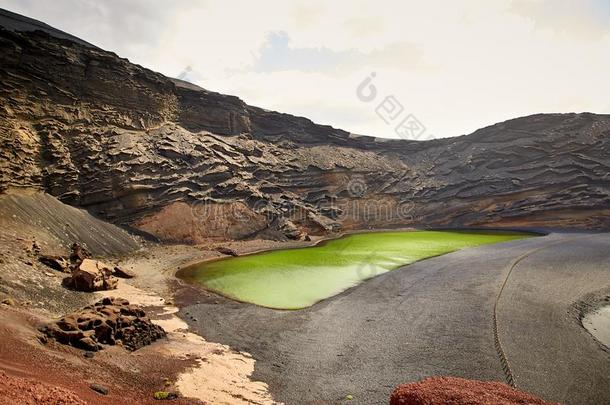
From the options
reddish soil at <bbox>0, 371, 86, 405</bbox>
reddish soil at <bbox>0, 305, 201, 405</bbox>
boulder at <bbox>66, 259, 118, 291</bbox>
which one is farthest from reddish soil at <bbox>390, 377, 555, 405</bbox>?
boulder at <bbox>66, 259, 118, 291</bbox>

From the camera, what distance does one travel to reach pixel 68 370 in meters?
9.04

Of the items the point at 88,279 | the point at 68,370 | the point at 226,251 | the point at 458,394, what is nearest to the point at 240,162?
the point at 226,251

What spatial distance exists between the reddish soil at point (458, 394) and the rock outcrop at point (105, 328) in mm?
9743

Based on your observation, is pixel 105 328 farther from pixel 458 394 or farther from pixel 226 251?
pixel 226 251

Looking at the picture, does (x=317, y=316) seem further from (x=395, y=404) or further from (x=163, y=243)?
(x=163, y=243)

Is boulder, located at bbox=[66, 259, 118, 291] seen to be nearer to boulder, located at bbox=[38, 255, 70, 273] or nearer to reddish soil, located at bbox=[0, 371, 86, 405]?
boulder, located at bbox=[38, 255, 70, 273]

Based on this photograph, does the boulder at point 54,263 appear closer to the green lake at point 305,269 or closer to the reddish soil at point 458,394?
the green lake at point 305,269

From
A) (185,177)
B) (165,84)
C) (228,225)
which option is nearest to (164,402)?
(228,225)

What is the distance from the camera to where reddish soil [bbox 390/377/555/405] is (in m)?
6.35

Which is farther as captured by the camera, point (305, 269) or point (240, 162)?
point (240, 162)

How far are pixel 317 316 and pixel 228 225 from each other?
2674cm

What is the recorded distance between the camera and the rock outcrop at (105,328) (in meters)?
11.1

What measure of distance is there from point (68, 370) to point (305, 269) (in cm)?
1926

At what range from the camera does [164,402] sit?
9.18 meters
